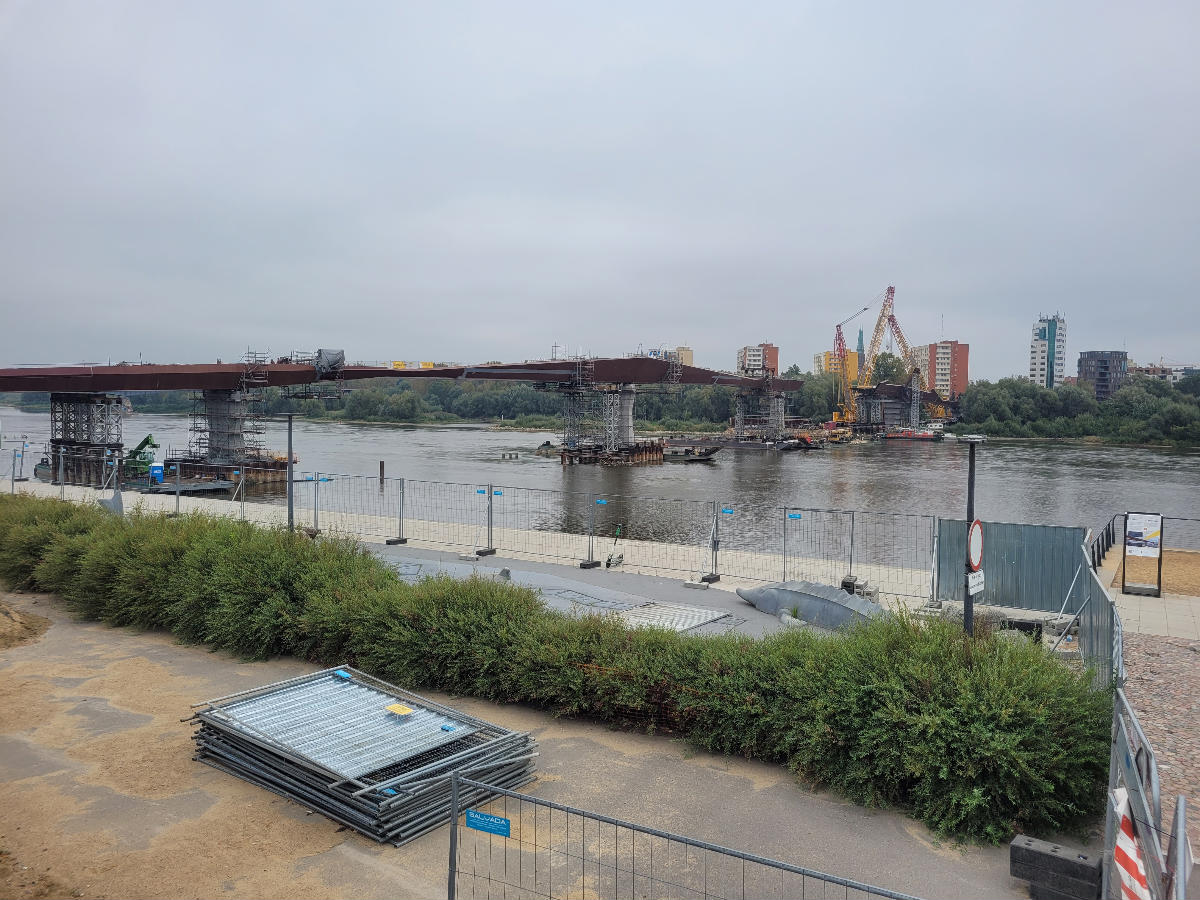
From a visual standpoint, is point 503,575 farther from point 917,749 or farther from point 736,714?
point 917,749

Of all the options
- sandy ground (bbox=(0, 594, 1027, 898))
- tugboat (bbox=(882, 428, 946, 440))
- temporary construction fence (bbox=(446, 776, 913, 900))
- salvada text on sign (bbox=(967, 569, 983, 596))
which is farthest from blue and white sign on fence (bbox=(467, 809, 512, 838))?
tugboat (bbox=(882, 428, 946, 440))

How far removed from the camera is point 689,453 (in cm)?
7994

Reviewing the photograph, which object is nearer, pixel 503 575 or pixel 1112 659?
pixel 1112 659

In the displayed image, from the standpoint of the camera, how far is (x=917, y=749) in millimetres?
6703

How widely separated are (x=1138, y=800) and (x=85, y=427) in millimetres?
49039

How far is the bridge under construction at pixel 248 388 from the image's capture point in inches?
1642

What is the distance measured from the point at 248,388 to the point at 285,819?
4566 cm

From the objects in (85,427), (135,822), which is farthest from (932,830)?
(85,427)

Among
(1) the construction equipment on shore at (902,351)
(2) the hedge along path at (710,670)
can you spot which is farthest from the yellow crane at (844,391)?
(2) the hedge along path at (710,670)

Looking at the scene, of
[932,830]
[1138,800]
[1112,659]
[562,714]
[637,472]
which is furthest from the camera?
[637,472]

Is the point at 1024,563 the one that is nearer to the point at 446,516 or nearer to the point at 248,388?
the point at 446,516

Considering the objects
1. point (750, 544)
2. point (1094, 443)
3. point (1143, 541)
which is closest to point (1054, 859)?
point (1143, 541)

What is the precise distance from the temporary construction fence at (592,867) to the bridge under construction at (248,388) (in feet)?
93.8

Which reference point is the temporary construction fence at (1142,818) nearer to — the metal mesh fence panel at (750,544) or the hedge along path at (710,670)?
the hedge along path at (710,670)
